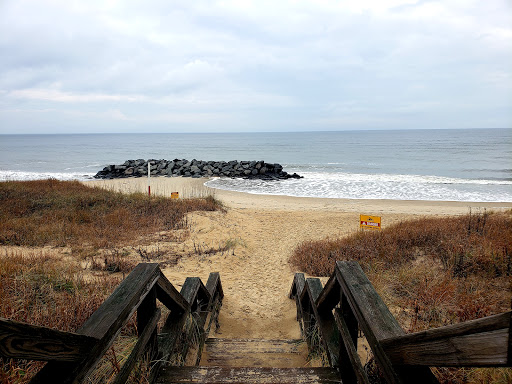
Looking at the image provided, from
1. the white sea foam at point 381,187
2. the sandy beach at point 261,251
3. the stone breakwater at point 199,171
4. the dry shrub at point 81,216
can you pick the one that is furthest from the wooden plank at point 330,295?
the stone breakwater at point 199,171

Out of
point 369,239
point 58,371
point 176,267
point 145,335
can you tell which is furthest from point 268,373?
point 369,239

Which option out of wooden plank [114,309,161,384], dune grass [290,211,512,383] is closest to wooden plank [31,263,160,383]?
wooden plank [114,309,161,384]

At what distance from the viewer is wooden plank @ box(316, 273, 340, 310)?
2.95m

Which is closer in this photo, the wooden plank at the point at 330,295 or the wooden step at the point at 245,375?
the wooden step at the point at 245,375

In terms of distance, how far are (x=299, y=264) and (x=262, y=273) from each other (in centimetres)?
98

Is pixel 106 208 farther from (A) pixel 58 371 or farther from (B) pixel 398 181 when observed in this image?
(B) pixel 398 181

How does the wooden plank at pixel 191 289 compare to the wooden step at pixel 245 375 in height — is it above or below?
above

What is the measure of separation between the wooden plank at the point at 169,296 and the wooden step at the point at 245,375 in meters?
0.56

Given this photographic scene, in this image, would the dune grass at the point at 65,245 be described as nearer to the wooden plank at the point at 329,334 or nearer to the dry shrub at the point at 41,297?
the dry shrub at the point at 41,297

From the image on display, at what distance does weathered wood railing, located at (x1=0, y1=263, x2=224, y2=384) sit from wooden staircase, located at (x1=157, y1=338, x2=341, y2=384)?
22 centimetres

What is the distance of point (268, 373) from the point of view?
2.82m

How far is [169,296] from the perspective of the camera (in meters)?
3.00

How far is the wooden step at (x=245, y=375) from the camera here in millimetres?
2658

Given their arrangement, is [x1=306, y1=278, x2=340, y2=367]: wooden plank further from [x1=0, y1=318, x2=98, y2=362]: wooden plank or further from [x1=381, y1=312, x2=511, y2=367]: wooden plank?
[x1=0, y1=318, x2=98, y2=362]: wooden plank
